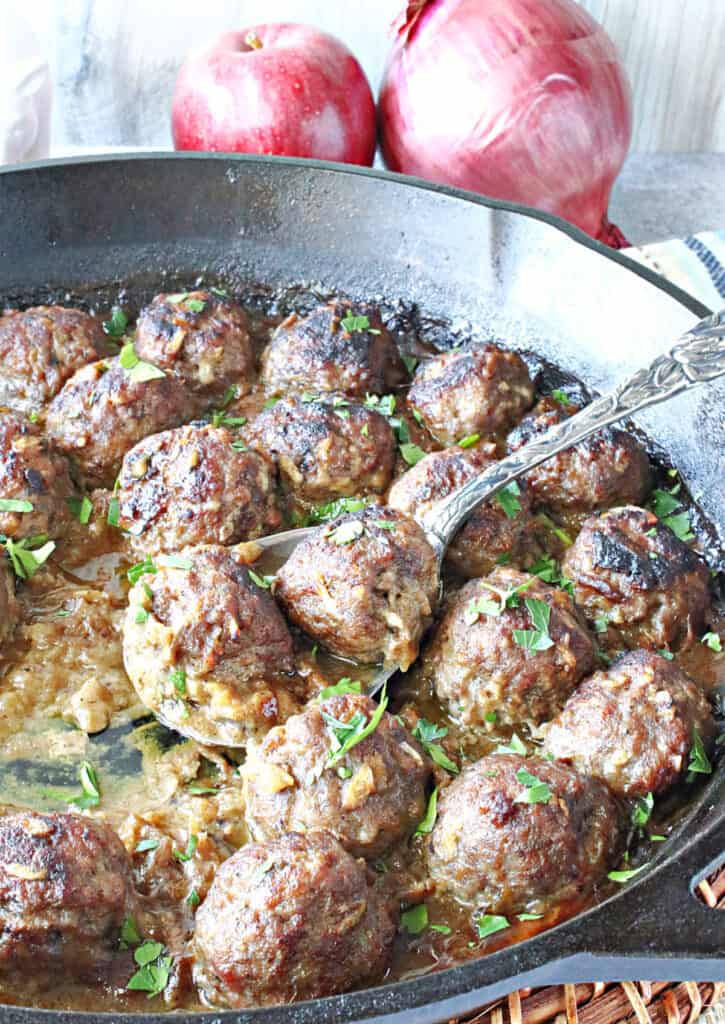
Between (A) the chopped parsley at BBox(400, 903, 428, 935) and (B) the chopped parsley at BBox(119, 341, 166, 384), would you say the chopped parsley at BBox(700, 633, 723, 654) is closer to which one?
(A) the chopped parsley at BBox(400, 903, 428, 935)

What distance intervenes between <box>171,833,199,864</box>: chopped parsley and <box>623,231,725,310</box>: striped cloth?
2.82m

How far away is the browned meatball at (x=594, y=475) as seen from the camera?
11.1 ft

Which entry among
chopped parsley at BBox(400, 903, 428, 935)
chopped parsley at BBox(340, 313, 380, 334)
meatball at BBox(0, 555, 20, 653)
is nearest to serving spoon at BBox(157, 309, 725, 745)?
meatball at BBox(0, 555, 20, 653)

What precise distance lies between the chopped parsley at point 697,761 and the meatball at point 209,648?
3.07 feet

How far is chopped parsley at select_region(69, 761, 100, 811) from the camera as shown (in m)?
2.76

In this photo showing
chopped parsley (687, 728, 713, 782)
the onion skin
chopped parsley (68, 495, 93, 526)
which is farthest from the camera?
the onion skin

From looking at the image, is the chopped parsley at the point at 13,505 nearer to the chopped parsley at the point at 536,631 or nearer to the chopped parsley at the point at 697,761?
the chopped parsley at the point at 536,631

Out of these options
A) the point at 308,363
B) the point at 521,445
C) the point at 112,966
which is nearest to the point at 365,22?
the point at 308,363

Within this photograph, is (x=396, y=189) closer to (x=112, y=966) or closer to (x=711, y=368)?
(x=711, y=368)

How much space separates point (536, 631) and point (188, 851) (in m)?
0.95

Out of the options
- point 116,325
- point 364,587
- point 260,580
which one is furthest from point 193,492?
point 116,325

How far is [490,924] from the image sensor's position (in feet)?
8.09

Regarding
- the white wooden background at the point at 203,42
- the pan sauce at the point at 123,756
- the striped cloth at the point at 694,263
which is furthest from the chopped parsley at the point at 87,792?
the white wooden background at the point at 203,42

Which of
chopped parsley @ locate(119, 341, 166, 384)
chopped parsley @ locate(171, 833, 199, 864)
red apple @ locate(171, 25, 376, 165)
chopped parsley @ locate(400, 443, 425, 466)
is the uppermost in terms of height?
red apple @ locate(171, 25, 376, 165)
